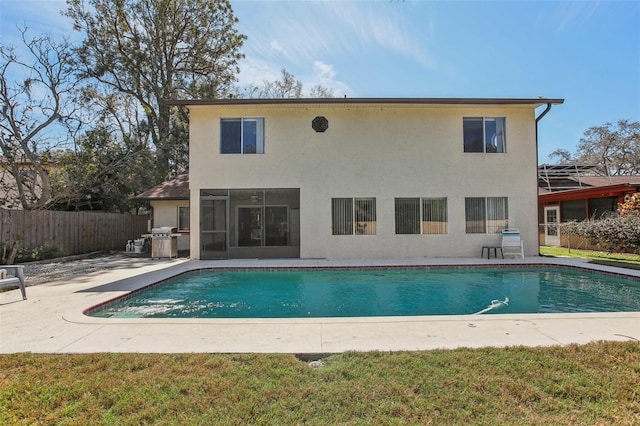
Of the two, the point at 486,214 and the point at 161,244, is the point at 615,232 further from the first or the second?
the point at 161,244

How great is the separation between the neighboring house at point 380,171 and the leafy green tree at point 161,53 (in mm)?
9490

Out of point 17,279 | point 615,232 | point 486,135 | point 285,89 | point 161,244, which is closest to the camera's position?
point 17,279

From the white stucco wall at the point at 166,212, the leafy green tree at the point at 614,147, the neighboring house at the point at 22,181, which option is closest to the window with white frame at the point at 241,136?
the white stucco wall at the point at 166,212

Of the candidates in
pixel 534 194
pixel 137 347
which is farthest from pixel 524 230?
pixel 137 347

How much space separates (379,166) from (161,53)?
16.9 m

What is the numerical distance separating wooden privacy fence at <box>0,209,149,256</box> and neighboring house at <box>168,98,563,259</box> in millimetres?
5591

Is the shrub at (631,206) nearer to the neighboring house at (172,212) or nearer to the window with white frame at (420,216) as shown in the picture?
the window with white frame at (420,216)

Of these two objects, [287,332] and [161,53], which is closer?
[287,332]

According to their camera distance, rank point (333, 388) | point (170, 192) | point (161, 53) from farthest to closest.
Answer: point (161, 53) < point (170, 192) < point (333, 388)

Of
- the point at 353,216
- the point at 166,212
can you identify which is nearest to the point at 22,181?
the point at 166,212

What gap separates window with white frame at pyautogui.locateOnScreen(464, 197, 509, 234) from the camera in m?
12.5

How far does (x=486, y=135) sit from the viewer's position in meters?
12.6

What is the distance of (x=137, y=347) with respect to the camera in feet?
12.8

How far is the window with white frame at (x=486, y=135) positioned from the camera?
1260cm
